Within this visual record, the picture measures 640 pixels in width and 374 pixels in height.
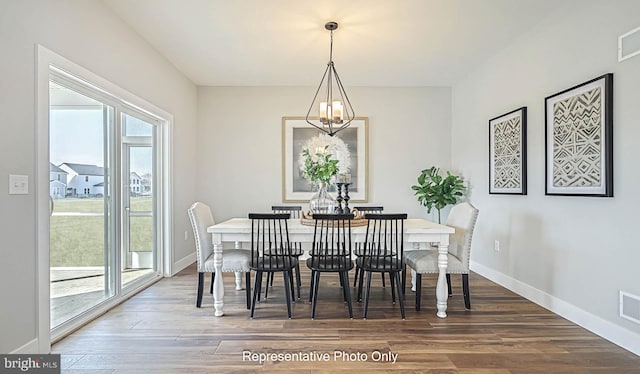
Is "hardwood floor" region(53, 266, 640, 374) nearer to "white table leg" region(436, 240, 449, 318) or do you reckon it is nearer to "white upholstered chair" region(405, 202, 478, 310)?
"white table leg" region(436, 240, 449, 318)

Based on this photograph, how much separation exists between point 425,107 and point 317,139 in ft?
5.64

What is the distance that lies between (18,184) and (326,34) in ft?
8.96

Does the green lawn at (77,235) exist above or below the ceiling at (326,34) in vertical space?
below

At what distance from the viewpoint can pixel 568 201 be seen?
2.78 m

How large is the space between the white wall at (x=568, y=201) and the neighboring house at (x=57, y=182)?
13.1 feet

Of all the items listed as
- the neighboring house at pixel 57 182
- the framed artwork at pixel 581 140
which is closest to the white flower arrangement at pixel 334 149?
the framed artwork at pixel 581 140

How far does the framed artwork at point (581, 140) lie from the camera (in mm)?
2395

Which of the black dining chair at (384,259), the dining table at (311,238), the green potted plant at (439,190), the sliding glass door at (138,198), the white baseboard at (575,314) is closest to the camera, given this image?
the white baseboard at (575,314)

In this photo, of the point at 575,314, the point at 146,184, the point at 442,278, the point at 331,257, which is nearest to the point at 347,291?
the point at 331,257

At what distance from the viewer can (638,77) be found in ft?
7.22

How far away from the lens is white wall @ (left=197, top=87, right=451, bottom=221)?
16.6 feet

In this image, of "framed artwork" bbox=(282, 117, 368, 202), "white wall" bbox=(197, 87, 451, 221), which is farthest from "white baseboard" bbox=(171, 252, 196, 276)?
"framed artwork" bbox=(282, 117, 368, 202)

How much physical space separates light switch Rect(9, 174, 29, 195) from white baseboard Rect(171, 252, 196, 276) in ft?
7.67

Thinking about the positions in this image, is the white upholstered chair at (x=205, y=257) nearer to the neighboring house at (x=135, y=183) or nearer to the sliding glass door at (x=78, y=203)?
the sliding glass door at (x=78, y=203)
